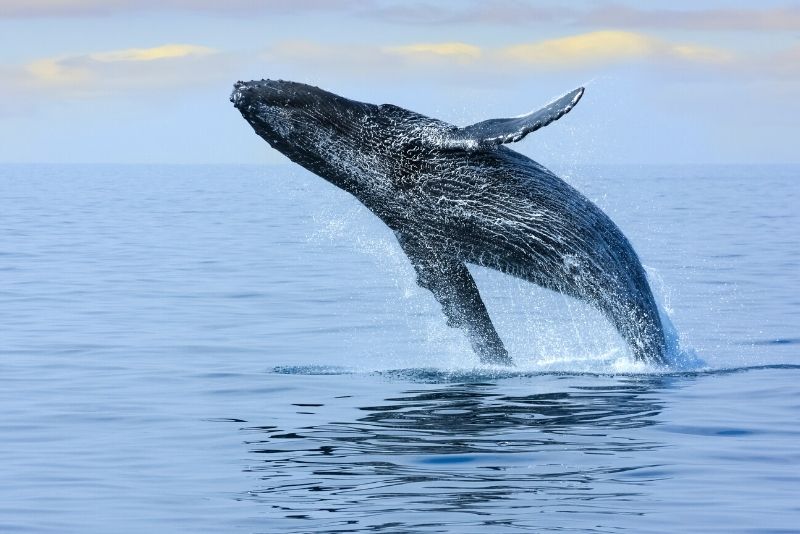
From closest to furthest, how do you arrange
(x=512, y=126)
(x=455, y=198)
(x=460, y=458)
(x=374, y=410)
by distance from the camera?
(x=460, y=458) → (x=374, y=410) → (x=512, y=126) → (x=455, y=198)

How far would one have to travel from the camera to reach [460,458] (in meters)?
13.6

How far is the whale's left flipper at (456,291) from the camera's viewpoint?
61.7ft

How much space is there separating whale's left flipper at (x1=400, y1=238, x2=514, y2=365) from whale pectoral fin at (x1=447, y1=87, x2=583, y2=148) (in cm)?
188

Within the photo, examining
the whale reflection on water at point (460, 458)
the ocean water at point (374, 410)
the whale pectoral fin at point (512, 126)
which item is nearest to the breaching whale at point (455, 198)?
the whale pectoral fin at point (512, 126)

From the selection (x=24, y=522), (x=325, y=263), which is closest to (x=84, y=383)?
(x=24, y=522)

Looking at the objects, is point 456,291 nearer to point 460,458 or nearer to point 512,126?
point 512,126

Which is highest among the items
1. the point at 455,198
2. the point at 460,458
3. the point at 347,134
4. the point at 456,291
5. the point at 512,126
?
the point at 347,134

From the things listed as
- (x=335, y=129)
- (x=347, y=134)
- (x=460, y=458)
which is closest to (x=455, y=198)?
(x=347, y=134)

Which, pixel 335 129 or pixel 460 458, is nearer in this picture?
pixel 460 458

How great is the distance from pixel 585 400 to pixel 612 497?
4818 millimetres

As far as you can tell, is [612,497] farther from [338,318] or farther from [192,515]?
[338,318]

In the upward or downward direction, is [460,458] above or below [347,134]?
below

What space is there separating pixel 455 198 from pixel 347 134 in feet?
5.95

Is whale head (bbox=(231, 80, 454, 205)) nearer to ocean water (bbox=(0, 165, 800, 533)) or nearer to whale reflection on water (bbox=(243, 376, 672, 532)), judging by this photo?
ocean water (bbox=(0, 165, 800, 533))
